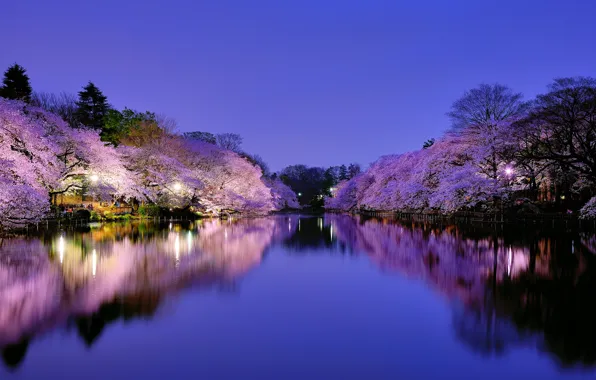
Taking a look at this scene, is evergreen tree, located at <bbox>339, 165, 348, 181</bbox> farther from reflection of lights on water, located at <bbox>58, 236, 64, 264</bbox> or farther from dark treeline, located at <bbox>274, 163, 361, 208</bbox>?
reflection of lights on water, located at <bbox>58, 236, 64, 264</bbox>

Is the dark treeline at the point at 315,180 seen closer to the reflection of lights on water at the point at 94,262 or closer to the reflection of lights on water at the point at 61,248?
the reflection of lights on water at the point at 61,248

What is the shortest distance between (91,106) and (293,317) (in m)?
64.9

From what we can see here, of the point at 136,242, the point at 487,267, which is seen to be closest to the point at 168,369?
the point at 487,267

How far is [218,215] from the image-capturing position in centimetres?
4900

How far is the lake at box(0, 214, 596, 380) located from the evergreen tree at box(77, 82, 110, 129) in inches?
2096

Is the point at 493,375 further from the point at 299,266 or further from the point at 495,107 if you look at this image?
the point at 495,107

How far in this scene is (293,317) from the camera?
795 centimetres

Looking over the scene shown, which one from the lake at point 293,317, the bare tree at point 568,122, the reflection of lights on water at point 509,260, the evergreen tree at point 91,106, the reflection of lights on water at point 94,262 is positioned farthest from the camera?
the evergreen tree at point 91,106

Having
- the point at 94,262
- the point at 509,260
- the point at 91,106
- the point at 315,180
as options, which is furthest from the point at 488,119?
the point at 315,180

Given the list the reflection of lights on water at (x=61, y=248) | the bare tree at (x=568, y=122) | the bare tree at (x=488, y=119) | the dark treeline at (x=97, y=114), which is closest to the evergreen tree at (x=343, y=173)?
the dark treeline at (x=97, y=114)

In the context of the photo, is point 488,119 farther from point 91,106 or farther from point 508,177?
point 91,106

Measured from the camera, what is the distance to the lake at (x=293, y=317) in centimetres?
553

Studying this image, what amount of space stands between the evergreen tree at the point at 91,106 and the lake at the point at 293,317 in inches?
2096

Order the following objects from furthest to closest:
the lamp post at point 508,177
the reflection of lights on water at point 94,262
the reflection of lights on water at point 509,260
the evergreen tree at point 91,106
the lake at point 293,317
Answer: the evergreen tree at point 91,106 → the lamp post at point 508,177 → the reflection of lights on water at point 509,260 → the reflection of lights on water at point 94,262 → the lake at point 293,317
